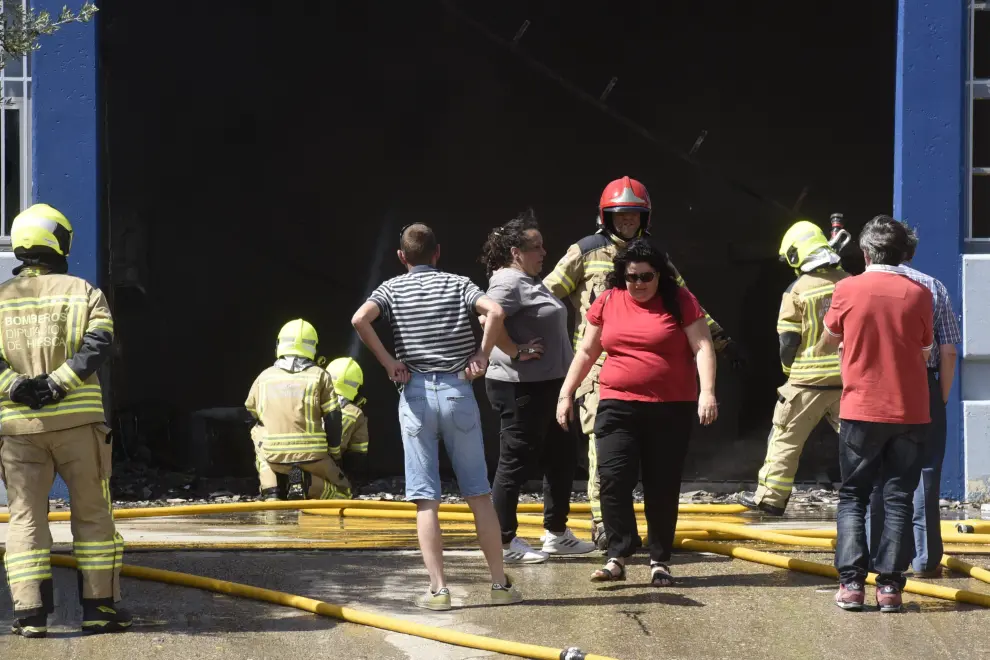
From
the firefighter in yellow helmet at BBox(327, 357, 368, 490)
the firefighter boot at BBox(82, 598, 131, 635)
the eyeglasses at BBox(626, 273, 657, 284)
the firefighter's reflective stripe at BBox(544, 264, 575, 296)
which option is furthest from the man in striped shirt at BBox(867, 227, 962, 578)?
the firefighter in yellow helmet at BBox(327, 357, 368, 490)

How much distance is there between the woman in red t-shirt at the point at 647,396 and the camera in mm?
6285

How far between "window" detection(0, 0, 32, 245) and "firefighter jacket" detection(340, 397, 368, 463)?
2.58m

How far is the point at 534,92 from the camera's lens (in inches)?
421

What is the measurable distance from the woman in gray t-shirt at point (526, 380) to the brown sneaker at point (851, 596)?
154cm

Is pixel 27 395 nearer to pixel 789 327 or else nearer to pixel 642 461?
pixel 642 461

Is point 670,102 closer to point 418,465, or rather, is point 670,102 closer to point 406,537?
point 406,537

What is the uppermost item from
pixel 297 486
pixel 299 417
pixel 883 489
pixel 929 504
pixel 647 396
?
pixel 647 396

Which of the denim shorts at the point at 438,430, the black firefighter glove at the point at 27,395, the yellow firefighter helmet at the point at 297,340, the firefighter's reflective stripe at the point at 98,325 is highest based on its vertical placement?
the firefighter's reflective stripe at the point at 98,325

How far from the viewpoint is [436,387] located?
5.93m

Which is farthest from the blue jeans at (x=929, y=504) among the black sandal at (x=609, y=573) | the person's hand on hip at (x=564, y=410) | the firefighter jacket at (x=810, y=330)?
the firefighter jacket at (x=810, y=330)

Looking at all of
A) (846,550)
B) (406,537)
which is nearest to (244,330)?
(406,537)

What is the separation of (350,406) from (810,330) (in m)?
3.49

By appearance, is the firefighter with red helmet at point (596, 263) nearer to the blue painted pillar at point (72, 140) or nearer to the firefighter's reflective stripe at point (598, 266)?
the firefighter's reflective stripe at point (598, 266)

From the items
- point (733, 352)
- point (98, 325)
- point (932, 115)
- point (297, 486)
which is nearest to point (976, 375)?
point (932, 115)
